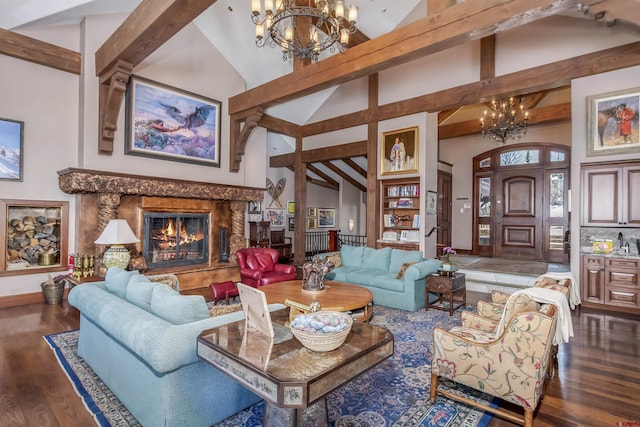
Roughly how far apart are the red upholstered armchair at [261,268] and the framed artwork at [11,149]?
340 cm

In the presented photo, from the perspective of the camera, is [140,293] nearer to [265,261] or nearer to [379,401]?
[379,401]

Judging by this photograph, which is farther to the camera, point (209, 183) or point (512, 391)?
point (209, 183)

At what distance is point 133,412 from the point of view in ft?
6.79

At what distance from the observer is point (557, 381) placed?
2.61 m

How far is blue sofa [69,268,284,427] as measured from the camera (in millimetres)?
1775

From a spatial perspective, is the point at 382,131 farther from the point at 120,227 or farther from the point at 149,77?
the point at 120,227

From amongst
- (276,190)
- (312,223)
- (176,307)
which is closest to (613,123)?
(176,307)

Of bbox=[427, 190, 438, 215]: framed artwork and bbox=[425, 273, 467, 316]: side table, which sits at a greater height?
bbox=[427, 190, 438, 215]: framed artwork

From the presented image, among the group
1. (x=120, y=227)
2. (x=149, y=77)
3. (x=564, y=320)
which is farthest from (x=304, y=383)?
(x=149, y=77)

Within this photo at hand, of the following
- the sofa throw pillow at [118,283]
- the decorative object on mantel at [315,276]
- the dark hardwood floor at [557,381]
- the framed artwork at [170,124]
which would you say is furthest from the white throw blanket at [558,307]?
the framed artwork at [170,124]

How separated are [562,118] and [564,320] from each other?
6.50m

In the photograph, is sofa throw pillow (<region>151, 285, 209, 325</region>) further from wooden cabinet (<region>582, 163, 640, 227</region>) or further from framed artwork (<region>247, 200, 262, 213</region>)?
framed artwork (<region>247, 200, 262, 213</region>)

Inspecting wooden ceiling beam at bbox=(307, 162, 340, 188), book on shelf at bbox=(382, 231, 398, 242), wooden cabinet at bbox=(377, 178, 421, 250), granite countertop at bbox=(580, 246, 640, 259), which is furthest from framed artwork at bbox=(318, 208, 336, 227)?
granite countertop at bbox=(580, 246, 640, 259)

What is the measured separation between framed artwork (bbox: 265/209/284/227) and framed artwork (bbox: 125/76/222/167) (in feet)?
11.2
